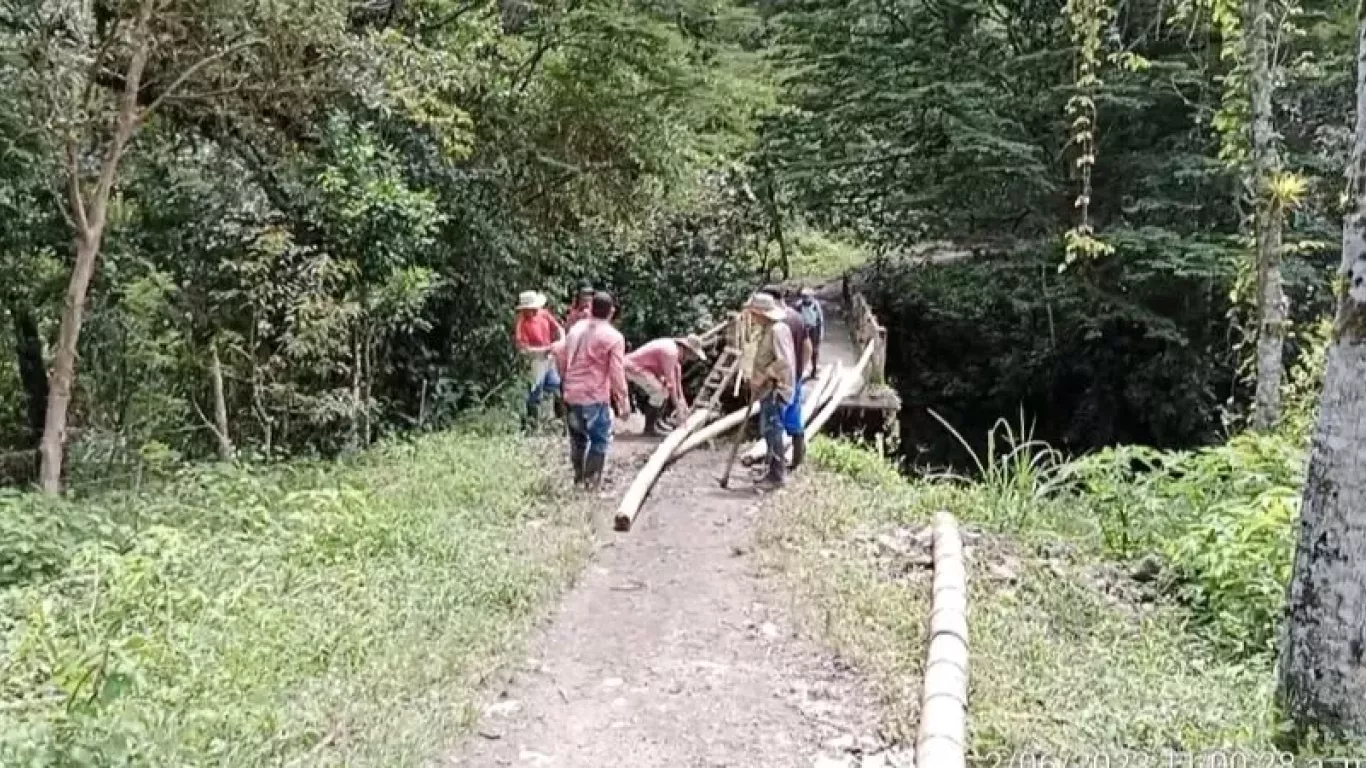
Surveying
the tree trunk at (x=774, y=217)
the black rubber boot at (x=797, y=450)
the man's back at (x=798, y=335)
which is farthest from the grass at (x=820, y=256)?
the black rubber boot at (x=797, y=450)

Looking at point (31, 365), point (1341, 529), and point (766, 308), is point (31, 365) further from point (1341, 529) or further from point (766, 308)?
point (1341, 529)

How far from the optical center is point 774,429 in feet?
33.4

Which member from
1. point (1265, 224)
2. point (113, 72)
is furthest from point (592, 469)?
point (1265, 224)

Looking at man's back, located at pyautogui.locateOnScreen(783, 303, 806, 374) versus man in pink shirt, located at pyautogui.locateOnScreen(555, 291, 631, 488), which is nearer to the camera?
man in pink shirt, located at pyautogui.locateOnScreen(555, 291, 631, 488)

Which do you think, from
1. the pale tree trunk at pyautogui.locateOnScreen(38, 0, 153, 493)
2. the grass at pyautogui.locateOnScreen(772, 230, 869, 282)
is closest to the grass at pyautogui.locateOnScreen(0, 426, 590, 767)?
the pale tree trunk at pyautogui.locateOnScreen(38, 0, 153, 493)

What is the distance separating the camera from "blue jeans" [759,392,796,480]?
33.2ft

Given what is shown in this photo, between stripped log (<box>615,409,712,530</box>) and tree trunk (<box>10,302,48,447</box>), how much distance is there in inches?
330

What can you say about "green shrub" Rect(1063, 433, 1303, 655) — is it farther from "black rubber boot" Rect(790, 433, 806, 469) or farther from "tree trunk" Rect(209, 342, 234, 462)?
"tree trunk" Rect(209, 342, 234, 462)

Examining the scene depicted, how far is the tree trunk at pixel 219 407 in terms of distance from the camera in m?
12.8

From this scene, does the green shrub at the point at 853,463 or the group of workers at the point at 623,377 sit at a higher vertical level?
the group of workers at the point at 623,377

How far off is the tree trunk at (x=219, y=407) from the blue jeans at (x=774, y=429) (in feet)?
18.8

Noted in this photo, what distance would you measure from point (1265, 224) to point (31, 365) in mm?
14572

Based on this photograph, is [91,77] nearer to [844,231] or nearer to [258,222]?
[258,222]

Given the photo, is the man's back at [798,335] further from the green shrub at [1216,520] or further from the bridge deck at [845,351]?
the bridge deck at [845,351]
